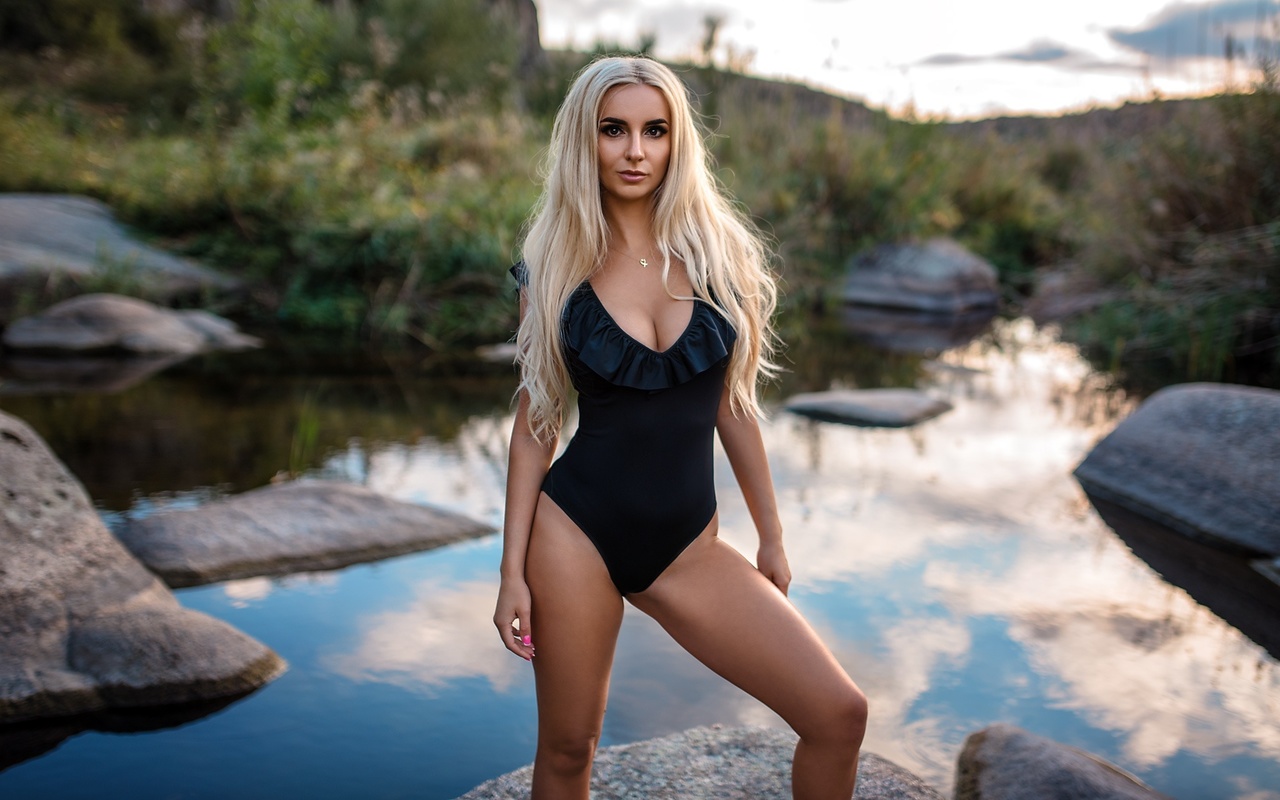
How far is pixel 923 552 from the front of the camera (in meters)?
4.06

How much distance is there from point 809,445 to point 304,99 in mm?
10795

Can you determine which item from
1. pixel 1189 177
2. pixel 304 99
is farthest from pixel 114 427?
pixel 304 99

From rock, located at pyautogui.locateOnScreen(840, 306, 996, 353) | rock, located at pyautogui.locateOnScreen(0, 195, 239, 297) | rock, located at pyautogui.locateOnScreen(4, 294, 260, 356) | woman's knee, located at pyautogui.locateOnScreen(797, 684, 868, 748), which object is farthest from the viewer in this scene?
rock, located at pyautogui.locateOnScreen(840, 306, 996, 353)

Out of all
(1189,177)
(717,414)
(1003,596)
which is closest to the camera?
(717,414)

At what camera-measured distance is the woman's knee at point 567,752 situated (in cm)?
190

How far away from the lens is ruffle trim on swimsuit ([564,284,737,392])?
1895 mm

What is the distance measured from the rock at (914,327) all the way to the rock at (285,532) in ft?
19.7

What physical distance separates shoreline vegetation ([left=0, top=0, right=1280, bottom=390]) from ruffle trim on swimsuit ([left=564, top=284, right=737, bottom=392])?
19.8 feet

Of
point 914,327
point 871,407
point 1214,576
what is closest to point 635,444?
point 1214,576

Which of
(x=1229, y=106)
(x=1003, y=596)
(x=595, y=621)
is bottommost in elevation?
(x=1003, y=596)

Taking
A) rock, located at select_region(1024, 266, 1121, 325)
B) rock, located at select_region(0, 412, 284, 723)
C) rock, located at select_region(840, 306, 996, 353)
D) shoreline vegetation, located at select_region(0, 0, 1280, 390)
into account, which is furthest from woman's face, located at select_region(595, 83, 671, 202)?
rock, located at select_region(1024, 266, 1121, 325)

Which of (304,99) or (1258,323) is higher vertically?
→ (304,99)

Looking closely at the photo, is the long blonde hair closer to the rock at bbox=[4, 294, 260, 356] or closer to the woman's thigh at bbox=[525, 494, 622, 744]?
the woman's thigh at bbox=[525, 494, 622, 744]

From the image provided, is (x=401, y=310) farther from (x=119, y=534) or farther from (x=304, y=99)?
(x=304, y=99)
